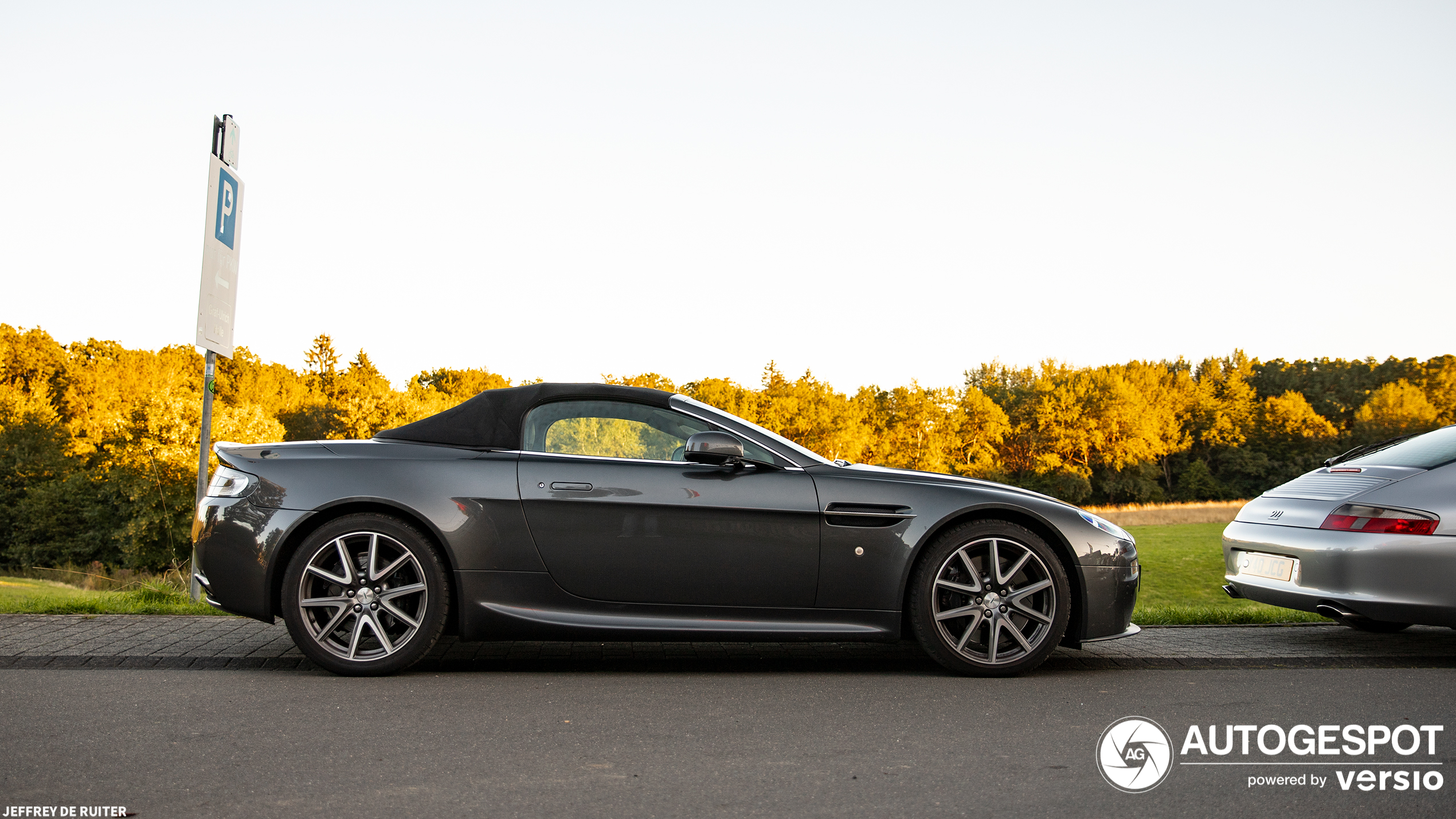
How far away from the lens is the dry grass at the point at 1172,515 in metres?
47.0

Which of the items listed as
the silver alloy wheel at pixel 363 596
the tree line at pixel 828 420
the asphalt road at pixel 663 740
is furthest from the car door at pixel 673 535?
the tree line at pixel 828 420

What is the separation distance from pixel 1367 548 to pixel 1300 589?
1.30ft

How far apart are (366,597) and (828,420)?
59.5 meters

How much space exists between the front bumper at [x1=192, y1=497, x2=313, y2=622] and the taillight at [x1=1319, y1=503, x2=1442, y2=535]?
5219 millimetres

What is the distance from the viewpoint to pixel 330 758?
10.7 feet

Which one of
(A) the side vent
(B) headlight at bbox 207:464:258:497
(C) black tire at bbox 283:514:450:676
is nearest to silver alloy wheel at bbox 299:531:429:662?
(C) black tire at bbox 283:514:450:676

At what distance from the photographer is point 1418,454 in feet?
18.8

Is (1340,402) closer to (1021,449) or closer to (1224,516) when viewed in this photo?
(1021,449)

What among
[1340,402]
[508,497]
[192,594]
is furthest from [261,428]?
[1340,402]

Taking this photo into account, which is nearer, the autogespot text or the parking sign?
the autogespot text

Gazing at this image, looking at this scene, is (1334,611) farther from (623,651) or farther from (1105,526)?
(623,651)

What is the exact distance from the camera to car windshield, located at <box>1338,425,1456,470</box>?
5.52m

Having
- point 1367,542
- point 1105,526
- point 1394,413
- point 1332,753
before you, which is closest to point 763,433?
point 1105,526

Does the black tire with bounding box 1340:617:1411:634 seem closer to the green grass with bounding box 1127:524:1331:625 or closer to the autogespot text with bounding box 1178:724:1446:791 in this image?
the green grass with bounding box 1127:524:1331:625
